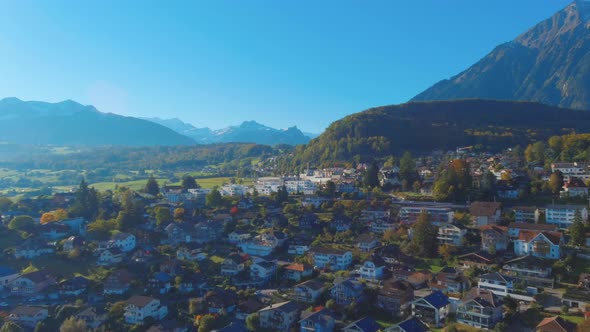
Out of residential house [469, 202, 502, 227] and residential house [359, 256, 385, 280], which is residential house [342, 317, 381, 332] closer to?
residential house [359, 256, 385, 280]

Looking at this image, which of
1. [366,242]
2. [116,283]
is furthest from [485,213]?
[116,283]

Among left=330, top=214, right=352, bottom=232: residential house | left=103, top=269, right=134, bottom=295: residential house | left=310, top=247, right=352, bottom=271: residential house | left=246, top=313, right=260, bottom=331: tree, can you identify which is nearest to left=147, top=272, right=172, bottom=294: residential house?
left=103, top=269, right=134, bottom=295: residential house

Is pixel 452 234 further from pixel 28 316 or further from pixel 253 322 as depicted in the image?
pixel 28 316

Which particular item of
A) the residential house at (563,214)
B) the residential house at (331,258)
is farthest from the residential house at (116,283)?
the residential house at (563,214)

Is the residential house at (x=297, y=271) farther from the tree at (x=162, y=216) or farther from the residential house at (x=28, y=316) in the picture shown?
the tree at (x=162, y=216)

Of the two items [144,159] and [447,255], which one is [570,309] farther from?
[144,159]

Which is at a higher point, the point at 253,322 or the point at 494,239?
the point at 494,239

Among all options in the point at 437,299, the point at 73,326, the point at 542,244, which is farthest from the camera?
the point at 542,244
